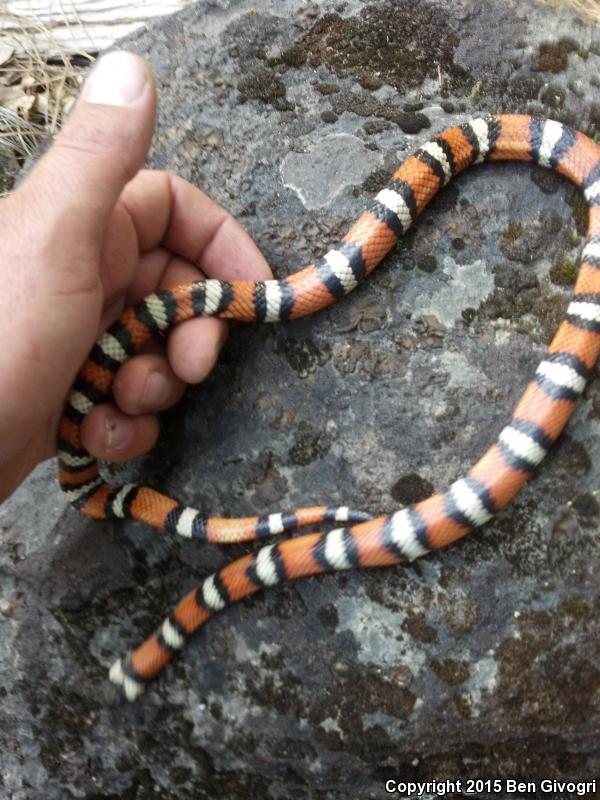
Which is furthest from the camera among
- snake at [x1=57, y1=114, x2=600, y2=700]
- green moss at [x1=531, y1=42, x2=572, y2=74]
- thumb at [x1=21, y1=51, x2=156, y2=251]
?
green moss at [x1=531, y1=42, x2=572, y2=74]

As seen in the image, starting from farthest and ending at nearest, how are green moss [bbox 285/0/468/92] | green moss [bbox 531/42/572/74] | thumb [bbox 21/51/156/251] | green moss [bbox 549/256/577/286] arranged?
→ green moss [bbox 285/0/468/92] → green moss [bbox 531/42/572/74] → green moss [bbox 549/256/577/286] → thumb [bbox 21/51/156/251]

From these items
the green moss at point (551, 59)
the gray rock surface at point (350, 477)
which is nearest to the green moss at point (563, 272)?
the gray rock surface at point (350, 477)

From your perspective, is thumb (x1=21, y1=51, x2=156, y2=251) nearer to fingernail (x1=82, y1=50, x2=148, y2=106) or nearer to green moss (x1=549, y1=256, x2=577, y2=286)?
fingernail (x1=82, y1=50, x2=148, y2=106)

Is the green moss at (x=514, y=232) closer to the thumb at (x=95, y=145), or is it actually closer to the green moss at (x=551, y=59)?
the green moss at (x=551, y=59)

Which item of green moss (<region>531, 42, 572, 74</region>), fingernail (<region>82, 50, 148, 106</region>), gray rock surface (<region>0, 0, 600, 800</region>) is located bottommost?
gray rock surface (<region>0, 0, 600, 800</region>)

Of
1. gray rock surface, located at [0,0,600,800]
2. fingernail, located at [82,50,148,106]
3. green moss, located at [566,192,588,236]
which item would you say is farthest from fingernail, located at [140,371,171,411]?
green moss, located at [566,192,588,236]

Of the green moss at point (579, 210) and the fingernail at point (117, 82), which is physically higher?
the fingernail at point (117, 82)

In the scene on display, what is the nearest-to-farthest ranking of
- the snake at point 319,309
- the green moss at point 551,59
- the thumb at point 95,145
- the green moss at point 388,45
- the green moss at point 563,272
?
1. the thumb at point 95,145
2. the snake at point 319,309
3. the green moss at point 563,272
4. the green moss at point 551,59
5. the green moss at point 388,45

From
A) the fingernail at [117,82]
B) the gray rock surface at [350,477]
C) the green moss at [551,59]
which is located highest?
the fingernail at [117,82]

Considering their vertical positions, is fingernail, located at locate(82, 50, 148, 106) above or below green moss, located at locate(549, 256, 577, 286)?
above
